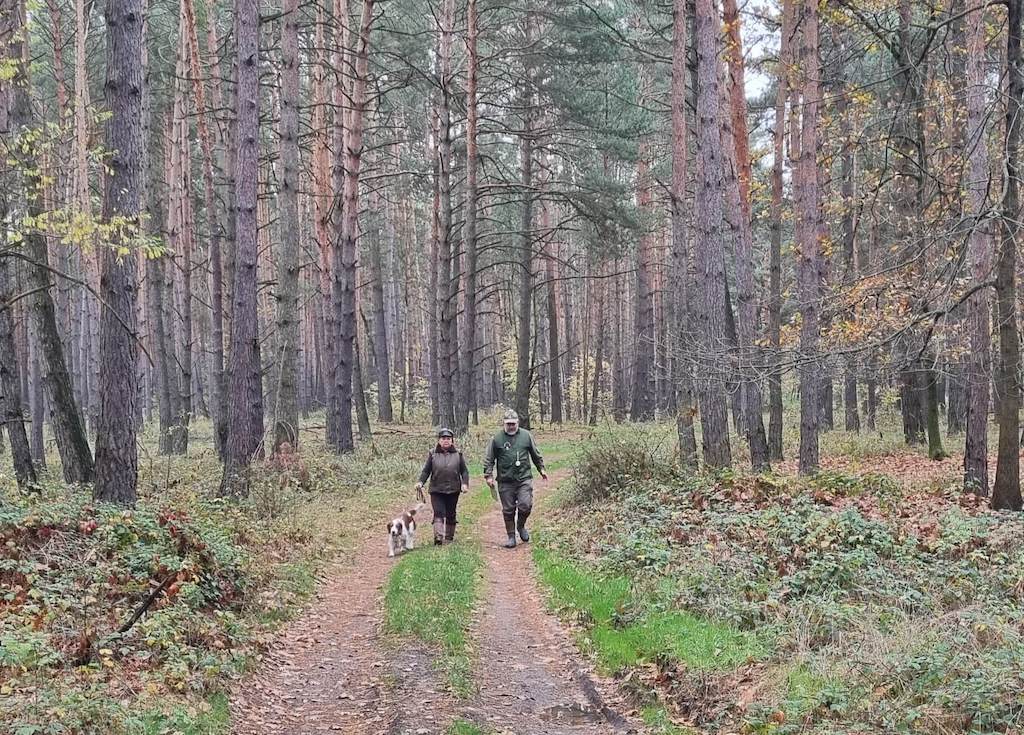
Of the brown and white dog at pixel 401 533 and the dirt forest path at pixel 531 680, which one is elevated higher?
the brown and white dog at pixel 401 533

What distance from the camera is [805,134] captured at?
14.0 m

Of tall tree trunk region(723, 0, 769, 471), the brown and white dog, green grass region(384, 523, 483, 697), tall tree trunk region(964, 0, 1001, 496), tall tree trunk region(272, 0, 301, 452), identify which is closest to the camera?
green grass region(384, 523, 483, 697)

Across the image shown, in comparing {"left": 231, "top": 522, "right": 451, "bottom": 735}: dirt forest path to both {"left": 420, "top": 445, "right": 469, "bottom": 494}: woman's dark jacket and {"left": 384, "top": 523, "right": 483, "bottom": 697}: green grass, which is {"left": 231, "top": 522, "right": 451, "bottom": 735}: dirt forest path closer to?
{"left": 384, "top": 523, "right": 483, "bottom": 697}: green grass

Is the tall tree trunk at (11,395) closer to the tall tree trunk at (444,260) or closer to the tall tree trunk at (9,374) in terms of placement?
the tall tree trunk at (9,374)

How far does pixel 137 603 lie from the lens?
6449 millimetres

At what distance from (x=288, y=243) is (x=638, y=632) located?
12131mm

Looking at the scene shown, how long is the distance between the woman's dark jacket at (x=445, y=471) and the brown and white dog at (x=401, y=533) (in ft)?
1.79

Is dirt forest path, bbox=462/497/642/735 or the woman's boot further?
the woman's boot

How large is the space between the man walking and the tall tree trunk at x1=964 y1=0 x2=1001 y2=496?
21.8 feet

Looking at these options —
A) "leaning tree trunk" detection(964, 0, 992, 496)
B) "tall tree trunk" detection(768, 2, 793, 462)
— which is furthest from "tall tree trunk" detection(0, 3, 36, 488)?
"leaning tree trunk" detection(964, 0, 992, 496)

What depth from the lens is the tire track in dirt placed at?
5371 millimetres

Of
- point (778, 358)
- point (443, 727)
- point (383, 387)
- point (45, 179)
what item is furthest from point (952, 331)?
point (383, 387)

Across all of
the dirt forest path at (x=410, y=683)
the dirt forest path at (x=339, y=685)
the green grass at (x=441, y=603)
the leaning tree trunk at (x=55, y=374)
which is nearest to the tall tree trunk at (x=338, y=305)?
the leaning tree trunk at (x=55, y=374)

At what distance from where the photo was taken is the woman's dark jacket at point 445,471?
11.4m
